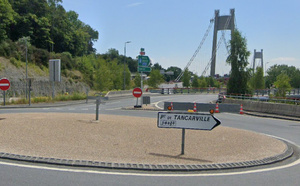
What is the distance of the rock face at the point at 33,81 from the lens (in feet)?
144

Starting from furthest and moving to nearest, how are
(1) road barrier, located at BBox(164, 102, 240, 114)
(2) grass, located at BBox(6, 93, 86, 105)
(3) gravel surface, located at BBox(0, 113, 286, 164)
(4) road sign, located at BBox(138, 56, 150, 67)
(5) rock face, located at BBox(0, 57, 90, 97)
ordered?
(5) rock face, located at BBox(0, 57, 90, 97) → (2) grass, located at BBox(6, 93, 86, 105) → (4) road sign, located at BBox(138, 56, 150, 67) → (1) road barrier, located at BBox(164, 102, 240, 114) → (3) gravel surface, located at BBox(0, 113, 286, 164)

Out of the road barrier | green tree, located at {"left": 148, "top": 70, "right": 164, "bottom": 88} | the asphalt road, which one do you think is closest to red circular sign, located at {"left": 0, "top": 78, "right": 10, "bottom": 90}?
the road barrier

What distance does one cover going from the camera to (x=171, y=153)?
8.21 meters

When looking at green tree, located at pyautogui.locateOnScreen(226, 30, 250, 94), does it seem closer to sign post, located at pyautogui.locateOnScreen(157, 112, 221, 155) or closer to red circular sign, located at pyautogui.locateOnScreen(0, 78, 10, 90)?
red circular sign, located at pyautogui.locateOnScreen(0, 78, 10, 90)

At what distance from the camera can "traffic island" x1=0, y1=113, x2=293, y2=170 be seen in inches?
285

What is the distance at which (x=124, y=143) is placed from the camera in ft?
29.6

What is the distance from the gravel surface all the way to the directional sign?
27.5 inches

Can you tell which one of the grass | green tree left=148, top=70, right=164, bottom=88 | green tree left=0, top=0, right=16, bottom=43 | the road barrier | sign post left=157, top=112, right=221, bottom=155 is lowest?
the grass

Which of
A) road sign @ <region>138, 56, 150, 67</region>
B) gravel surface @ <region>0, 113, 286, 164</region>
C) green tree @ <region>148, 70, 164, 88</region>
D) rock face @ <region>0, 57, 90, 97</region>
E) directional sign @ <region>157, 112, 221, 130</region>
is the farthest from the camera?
green tree @ <region>148, 70, 164, 88</region>

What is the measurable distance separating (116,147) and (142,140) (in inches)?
47.5

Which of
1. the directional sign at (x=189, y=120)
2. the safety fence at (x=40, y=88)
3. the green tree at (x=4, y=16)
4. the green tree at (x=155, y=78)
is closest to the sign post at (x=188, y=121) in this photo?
the directional sign at (x=189, y=120)

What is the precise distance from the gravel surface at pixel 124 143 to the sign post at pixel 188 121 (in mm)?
680

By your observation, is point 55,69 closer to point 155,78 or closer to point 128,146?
point 128,146

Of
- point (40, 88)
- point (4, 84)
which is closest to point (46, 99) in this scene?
point (4, 84)
